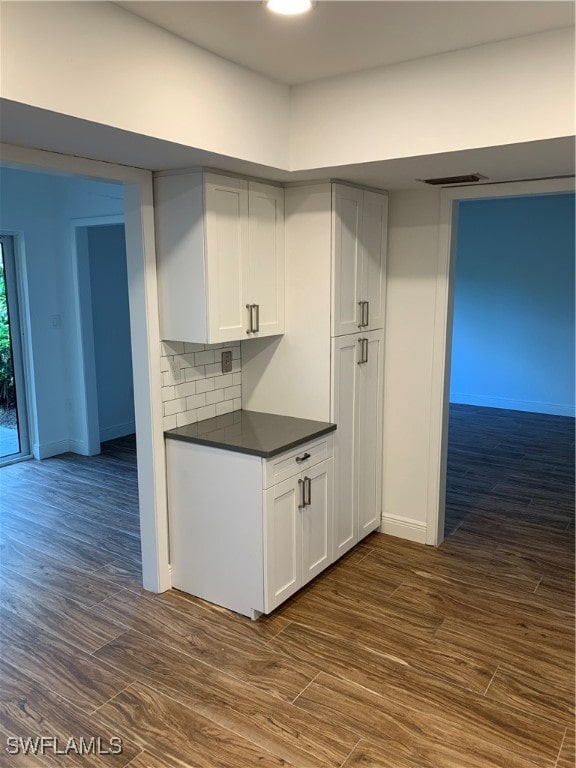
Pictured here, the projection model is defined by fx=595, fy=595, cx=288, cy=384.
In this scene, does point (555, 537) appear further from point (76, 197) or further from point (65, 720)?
point (76, 197)

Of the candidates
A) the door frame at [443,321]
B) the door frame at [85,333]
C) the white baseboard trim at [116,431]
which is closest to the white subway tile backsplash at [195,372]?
the door frame at [443,321]

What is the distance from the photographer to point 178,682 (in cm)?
251

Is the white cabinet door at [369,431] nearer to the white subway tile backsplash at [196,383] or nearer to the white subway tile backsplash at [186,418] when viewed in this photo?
the white subway tile backsplash at [196,383]

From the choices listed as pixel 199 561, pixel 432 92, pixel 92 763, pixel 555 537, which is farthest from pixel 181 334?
pixel 555 537

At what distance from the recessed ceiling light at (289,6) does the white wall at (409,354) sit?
172 centimetres

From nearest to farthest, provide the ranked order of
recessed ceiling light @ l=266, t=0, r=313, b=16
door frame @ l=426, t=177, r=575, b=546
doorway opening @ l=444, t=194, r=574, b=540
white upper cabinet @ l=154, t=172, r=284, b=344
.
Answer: recessed ceiling light @ l=266, t=0, r=313, b=16 → white upper cabinet @ l=154, t=172, r=284, b=344 → door frame @ l=426, t=177, r=575, b=546 → doorway opening @ l=444, t=194, r=574, b=540

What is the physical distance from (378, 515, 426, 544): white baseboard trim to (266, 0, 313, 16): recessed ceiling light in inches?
114

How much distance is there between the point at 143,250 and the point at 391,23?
58.6 inches

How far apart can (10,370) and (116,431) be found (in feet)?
4.05

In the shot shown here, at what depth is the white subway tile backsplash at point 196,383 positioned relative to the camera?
10.1 ft

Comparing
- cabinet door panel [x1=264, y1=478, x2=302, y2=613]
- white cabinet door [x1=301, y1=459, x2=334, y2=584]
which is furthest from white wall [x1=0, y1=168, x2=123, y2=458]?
cabinet door panel [x1=264, y1=478, x2=302, y2=613]

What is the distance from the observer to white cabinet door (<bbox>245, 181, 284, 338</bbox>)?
10.0ft

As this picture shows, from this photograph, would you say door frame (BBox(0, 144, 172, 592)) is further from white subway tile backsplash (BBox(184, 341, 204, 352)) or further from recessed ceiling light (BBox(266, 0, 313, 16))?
recessed ceiling light (BBox(266, 0, 313, 16))

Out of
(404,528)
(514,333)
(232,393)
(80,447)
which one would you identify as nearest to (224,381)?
(232,393)
